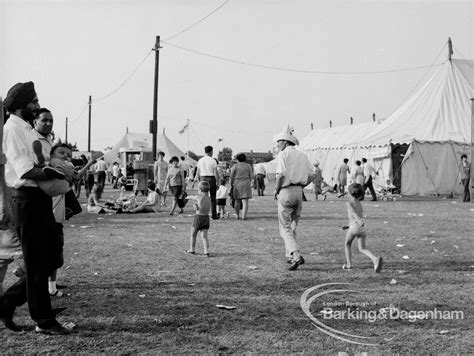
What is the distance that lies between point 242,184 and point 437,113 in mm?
15067

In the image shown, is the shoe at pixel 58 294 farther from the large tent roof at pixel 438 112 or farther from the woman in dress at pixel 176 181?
the large tent roof at pixel 438 112

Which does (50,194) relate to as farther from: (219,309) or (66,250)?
(66,250)

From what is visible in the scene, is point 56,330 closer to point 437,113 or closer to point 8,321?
point 8,321

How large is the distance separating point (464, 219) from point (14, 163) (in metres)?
11.8

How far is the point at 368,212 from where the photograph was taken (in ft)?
52.5

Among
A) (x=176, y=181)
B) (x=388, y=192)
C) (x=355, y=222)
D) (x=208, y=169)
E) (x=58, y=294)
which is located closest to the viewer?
(x=58, y=294)

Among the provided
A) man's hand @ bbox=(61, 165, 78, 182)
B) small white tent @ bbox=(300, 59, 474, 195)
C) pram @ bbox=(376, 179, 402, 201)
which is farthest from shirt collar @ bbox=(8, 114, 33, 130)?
small white tent @ bbox=(300, 59, 474, 195)

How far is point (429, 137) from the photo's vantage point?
24281 millimetres

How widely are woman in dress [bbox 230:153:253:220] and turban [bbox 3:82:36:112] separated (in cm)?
937

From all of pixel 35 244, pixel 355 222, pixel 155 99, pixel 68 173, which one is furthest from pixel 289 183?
pixel 155 99

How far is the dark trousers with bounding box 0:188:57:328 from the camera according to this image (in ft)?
13.8

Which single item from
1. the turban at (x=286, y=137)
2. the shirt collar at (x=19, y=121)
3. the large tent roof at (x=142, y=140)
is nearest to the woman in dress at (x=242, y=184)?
the turban at (x=286, y=137)

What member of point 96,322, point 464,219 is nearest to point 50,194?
point 96,322

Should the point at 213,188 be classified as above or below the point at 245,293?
above
